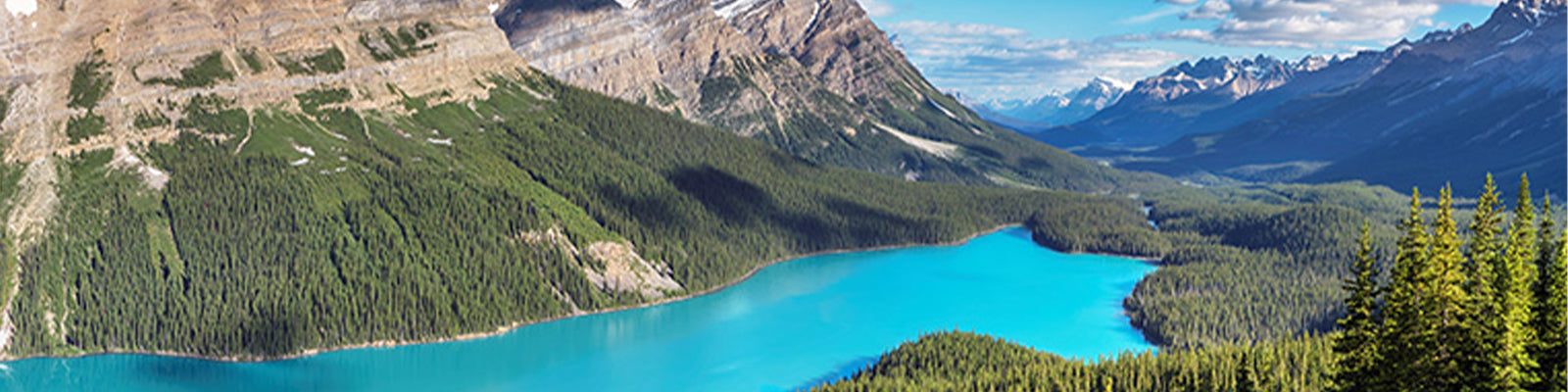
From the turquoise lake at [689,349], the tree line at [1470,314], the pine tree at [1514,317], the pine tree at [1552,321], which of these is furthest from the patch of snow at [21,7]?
the pine tree at [1552,321]

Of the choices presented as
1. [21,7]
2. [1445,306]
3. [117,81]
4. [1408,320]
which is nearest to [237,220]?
[117,81]

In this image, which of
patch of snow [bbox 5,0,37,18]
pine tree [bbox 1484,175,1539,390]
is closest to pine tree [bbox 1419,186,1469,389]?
pine tree [bbox 1484,175,1539,390]

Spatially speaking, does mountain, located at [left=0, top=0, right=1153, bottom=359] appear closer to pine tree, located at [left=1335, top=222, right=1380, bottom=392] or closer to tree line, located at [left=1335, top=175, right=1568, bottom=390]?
pine tree, located at [left=1335, top=222, right=1380, bottom=392]

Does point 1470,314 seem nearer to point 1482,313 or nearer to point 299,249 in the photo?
point 1482,313

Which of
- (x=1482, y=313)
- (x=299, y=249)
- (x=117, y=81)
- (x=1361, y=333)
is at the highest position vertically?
(x=117, y=81)

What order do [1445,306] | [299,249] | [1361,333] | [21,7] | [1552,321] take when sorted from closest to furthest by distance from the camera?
[1445,306] < [1552,321] < [1361,333] < [299,249] < [21,7]

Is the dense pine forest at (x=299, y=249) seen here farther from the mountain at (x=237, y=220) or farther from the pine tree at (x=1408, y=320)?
the pine tree at (x=1408, y=320)
